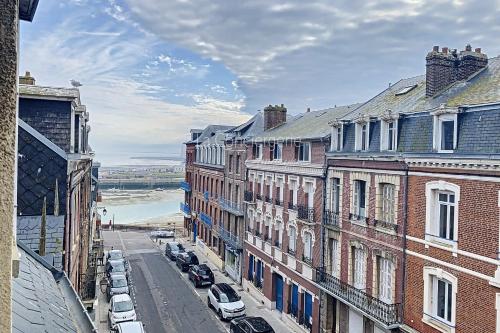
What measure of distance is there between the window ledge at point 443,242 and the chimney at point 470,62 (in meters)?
7.42

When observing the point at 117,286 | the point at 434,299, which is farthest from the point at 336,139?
the point at 117,286

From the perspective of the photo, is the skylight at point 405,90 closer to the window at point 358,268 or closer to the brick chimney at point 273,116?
the window at point 358,268

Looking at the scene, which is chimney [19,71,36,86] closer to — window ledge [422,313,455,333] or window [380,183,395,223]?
window [380,183,395,223]

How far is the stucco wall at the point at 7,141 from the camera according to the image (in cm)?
251

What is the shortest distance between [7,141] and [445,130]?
15.3 metres

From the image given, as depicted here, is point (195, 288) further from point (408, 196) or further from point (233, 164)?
point (408, 196)

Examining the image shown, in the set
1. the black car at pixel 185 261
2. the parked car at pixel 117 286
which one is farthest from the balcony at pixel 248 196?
the parked car at pixel 117 286

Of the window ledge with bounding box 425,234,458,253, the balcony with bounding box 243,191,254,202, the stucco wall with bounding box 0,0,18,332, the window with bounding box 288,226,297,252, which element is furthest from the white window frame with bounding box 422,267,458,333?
the balcony with bounding box 243,191,254,202

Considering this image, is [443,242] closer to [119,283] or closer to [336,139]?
[336,139]

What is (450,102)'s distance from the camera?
16.2m

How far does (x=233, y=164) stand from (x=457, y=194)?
78.1 ft

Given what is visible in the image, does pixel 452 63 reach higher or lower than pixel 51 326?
higher

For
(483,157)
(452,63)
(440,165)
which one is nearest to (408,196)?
(440,165)

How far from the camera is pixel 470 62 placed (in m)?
18.2
